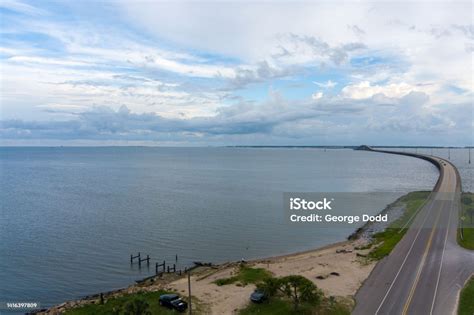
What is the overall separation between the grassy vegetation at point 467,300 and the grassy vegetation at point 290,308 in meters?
9.49

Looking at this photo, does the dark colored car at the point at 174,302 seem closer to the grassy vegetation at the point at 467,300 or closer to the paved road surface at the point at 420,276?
the paved road surface at the point at 420,276

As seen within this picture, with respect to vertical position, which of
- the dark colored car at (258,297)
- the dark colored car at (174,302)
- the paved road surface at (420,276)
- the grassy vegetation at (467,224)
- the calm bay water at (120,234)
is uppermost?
the grassy vegetation at (467,224)

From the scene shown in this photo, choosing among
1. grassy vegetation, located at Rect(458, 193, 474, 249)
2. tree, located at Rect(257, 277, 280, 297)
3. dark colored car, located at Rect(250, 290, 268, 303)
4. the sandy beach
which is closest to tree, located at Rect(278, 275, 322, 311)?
tree, located at Rect(257, 277, 280, 297)

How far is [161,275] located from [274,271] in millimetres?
15138

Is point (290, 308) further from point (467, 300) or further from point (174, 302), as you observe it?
point (467, 300)

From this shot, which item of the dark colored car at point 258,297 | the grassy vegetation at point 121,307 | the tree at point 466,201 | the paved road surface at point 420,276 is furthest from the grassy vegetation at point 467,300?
the tree at point 466,201

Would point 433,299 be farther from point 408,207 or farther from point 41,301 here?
point 408,207

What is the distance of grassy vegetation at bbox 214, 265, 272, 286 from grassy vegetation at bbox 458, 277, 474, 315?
19.2 metres

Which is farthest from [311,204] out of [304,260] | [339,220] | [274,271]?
[274,271]

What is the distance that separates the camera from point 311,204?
9781cm

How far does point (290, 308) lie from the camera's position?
107 ft

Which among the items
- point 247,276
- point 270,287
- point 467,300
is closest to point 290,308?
point 270,287

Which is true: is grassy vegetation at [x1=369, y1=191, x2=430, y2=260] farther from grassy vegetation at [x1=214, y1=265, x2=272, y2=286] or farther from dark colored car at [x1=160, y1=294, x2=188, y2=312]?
dark colored car at [x1=160, y1=294, x2=188, y2=312]

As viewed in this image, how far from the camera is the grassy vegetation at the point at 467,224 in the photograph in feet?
164
